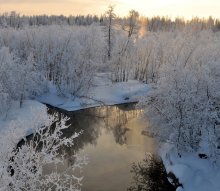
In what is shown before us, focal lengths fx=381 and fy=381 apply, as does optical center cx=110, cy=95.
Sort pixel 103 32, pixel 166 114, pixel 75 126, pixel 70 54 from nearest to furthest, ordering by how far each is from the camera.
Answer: pixel 166 114, pixel 75 126, pixel 70 54, pixel 103 32

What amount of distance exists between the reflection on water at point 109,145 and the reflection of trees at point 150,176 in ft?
1.51

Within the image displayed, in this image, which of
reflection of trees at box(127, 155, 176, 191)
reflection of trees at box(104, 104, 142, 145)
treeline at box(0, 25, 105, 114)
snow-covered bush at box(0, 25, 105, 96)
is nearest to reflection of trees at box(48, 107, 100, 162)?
reflection of trees at box(104, 104, 142, 145)

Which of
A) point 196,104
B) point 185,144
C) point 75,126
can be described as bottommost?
point 75,126

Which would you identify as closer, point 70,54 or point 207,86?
point 207,86

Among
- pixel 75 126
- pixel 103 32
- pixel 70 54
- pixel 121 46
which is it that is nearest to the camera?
pixel 75 126

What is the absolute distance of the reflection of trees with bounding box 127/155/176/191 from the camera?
944 inches

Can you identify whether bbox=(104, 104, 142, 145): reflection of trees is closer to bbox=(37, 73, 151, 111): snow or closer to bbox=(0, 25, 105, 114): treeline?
bbox=(37, 73, 151, 111): snow

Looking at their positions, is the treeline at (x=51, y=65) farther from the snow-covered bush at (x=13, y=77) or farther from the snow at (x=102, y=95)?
the snow at (x=102, y=95)

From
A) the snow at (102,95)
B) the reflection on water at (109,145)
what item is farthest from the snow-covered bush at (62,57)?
the reflection on water at (109,145)

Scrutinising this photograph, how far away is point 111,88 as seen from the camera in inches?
2045

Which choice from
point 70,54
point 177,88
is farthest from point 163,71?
point 70,54

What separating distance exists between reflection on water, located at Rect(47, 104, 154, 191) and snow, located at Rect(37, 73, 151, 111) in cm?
255

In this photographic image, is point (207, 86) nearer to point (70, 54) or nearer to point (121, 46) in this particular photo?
point (70, 54)

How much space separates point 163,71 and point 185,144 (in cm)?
604
